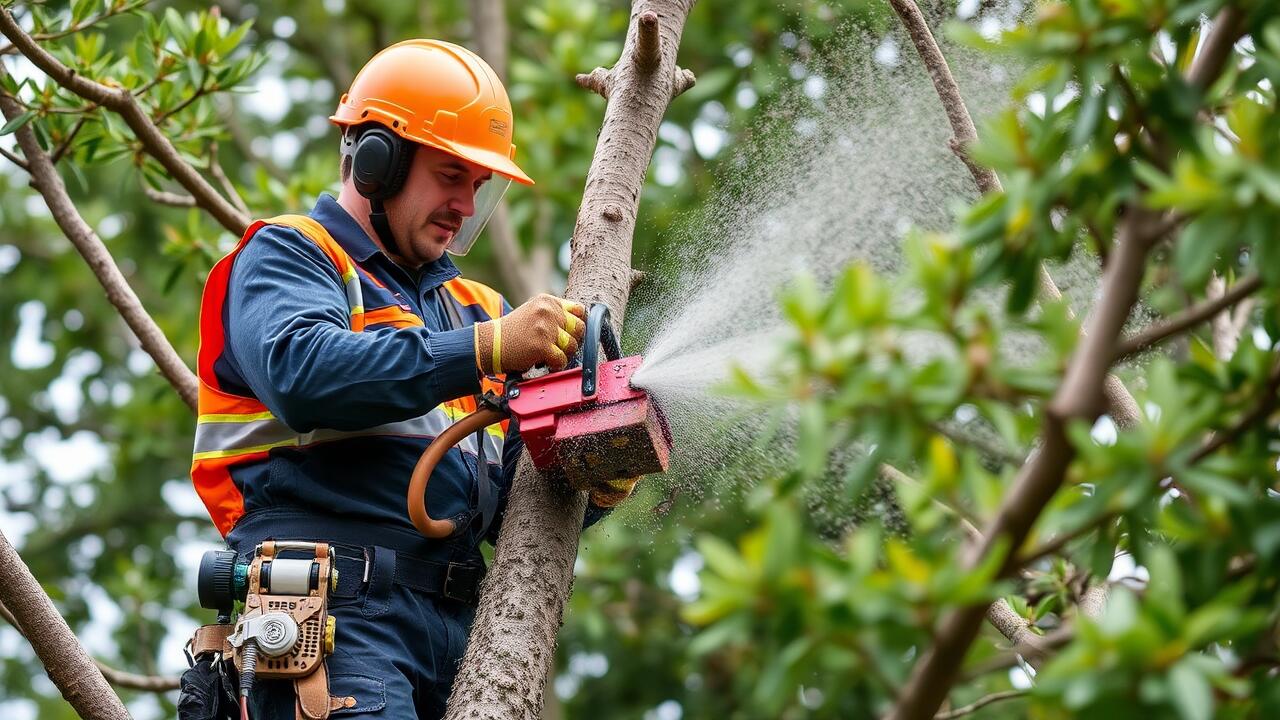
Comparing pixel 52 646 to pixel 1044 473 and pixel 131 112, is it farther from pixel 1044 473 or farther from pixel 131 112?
pixel 1044 473

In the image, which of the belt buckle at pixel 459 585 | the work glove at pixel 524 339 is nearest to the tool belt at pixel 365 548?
the belt buckle at pixel 459 585

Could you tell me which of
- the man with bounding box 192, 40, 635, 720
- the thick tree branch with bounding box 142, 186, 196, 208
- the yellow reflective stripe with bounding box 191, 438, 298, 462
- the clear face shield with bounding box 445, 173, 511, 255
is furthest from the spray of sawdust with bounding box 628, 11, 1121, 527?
the thick tree branch with bounding box 142, 186, 196, 208

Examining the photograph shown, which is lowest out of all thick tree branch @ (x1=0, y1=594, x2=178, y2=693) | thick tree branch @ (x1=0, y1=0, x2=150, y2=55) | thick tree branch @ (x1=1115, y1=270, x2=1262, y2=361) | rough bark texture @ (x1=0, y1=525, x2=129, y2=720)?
thick tree branch @ (x1=0, y1=594, x2=178, y2=693)

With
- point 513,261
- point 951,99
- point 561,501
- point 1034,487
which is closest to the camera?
point 1034,487

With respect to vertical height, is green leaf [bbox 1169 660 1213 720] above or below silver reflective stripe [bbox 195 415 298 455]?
above

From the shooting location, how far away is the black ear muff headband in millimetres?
3381

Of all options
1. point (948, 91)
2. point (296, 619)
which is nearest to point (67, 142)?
point (296, 619)

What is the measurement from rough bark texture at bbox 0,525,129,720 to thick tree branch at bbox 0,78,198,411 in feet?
3.33

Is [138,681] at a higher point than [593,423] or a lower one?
lower

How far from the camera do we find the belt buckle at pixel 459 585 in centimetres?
315

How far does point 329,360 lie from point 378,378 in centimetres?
10

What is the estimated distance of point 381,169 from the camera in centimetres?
338

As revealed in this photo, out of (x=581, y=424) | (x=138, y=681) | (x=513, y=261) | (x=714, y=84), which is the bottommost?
(x=513, y=261)

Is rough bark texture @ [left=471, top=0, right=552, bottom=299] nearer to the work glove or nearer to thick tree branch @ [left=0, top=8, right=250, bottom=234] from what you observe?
thick tree branch @ [left=0, top=8, right=250, bottom=234]
